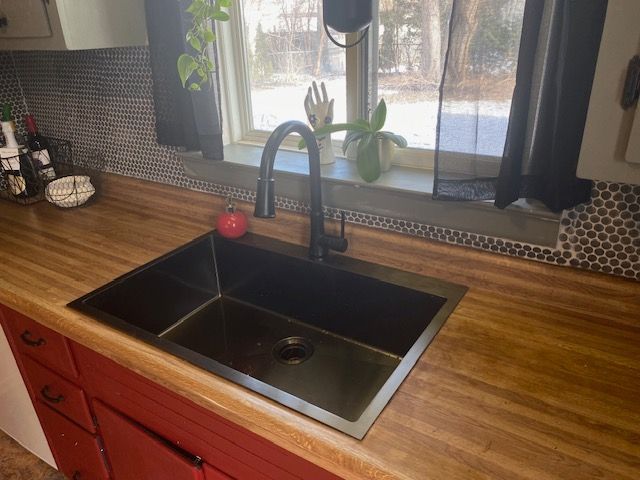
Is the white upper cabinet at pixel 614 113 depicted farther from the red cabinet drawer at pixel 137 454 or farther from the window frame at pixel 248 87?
the red cabinet drawer at pixel 137 454

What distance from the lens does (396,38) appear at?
1289mm

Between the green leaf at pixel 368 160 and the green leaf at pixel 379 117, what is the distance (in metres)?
0.03

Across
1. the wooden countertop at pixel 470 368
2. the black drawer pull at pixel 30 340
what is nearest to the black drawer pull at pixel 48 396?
the black drawer pull at pixel 30 340

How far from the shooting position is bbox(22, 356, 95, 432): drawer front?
127 cm

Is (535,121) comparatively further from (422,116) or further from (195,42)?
(195,42)

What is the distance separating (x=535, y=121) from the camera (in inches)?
37.0

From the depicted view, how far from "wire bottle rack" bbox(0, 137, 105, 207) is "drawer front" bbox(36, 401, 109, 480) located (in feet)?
2.16

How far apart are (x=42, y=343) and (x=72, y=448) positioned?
389 mm

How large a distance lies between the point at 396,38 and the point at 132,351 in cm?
98

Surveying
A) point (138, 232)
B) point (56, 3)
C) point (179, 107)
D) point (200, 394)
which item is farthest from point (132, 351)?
point (56, 3)

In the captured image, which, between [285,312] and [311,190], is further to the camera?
[285,312]

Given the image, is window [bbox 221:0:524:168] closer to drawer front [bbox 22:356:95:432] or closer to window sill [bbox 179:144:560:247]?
window sill [bbox 179:144:560:247]

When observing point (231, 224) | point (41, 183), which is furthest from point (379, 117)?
point (41, 183)

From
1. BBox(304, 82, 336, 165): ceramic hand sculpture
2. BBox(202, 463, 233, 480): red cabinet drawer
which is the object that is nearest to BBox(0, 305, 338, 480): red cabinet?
BBox(202, 463, 233, 480): red cabinet drawer
